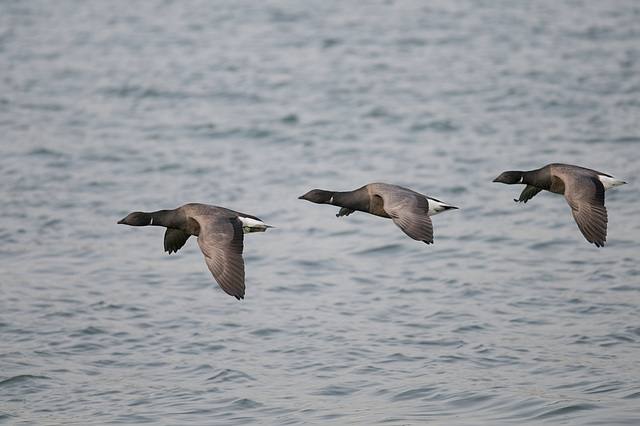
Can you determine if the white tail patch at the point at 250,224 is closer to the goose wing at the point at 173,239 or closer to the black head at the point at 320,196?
the black head at the point at 320,196

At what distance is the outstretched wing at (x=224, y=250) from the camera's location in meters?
12.8

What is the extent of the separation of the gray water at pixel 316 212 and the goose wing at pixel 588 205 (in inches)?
111

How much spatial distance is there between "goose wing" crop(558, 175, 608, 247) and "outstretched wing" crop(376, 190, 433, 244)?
6.40 ft

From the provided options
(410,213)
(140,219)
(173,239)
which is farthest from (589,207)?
(140,219)

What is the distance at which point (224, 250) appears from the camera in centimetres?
1312

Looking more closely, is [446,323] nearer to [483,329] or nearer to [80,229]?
[483,329]

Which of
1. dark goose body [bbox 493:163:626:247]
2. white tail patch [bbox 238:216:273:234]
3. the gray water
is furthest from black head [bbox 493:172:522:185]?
white tail patch [bbox 238:216:273:234]

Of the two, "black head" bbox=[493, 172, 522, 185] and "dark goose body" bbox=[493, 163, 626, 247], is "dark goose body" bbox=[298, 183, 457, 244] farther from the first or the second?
"dark goose body" bbox=[493, 163, 626, 247]

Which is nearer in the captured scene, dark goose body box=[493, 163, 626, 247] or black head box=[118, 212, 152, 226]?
dark goose body box=[493, 163, 626, 247]

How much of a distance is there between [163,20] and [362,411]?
31.9m

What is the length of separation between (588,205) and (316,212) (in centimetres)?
1221

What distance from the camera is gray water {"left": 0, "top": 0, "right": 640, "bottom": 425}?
16.3m

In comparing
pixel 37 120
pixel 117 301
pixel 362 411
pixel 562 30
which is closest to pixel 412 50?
pixel 562 30

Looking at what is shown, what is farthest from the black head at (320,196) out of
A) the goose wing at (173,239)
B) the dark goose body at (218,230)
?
the goose wing at (173,239)
